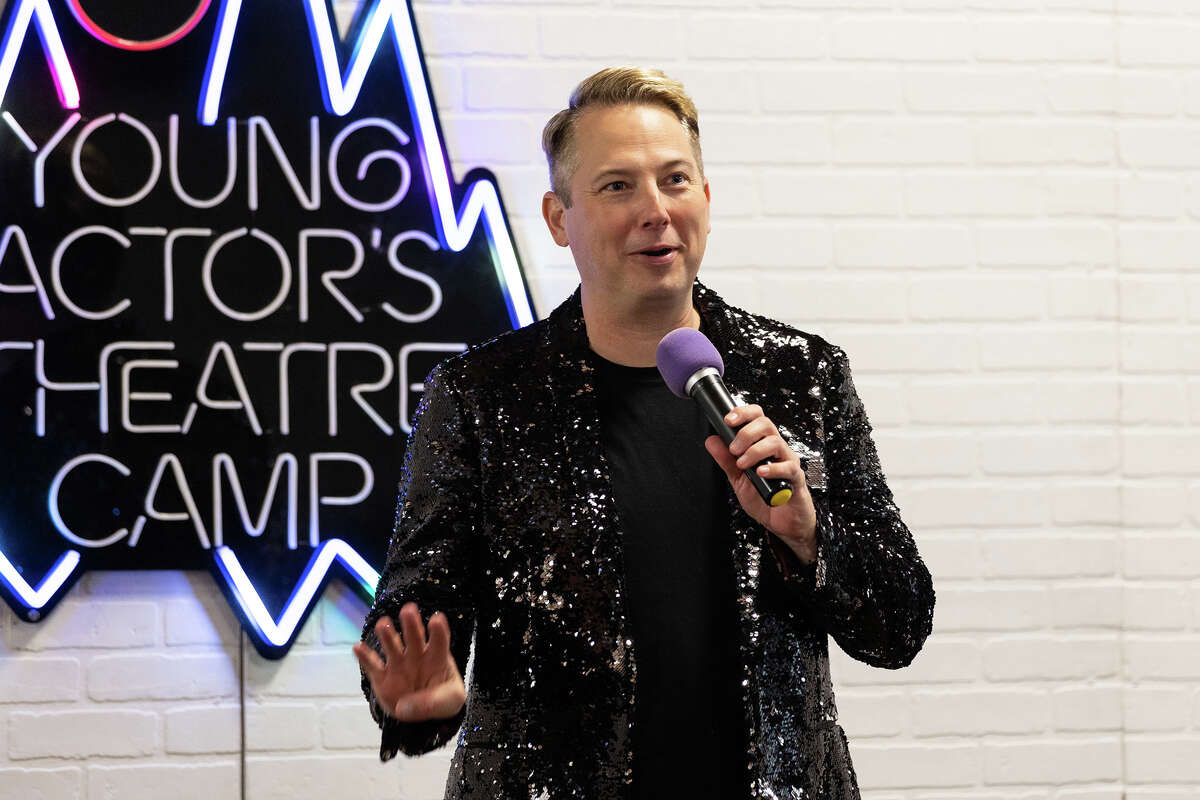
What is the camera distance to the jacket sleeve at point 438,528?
1406 mm

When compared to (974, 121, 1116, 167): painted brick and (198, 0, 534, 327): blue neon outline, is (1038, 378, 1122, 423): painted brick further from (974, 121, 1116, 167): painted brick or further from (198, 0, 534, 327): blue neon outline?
(198, 0, 534, 327): blue neon outline

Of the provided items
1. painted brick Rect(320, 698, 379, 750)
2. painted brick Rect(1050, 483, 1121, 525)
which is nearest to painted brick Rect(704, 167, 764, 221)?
painted brick Rect(1050, 483, 1121, 525)

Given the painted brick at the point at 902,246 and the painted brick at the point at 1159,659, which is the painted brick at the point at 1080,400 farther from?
the painted brick at the point at 1159,659

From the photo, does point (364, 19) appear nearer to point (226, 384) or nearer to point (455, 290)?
point (455, 290)

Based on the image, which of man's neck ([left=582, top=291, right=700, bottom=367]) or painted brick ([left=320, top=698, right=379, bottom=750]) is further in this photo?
painted brick ([left=320, top=698, right=379, bottom=750])

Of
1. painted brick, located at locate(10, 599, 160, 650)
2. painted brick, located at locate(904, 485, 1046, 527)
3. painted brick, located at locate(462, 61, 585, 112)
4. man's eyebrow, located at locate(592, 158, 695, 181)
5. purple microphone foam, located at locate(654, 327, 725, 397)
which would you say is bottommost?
painted brick, located at locate(10, 599, 160, 650)

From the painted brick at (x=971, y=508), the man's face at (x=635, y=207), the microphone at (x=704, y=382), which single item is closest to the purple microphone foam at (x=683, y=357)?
the microphone at (x=704, y=382)

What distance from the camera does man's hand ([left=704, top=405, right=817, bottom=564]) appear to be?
1.13 metres

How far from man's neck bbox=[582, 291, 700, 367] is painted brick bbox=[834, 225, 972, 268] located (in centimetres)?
105

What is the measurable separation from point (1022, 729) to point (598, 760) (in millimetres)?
1486

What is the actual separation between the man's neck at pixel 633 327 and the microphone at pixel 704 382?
8.0 inches

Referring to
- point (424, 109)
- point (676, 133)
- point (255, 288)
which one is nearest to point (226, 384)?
point (255, 288)

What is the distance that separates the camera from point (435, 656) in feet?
3.83

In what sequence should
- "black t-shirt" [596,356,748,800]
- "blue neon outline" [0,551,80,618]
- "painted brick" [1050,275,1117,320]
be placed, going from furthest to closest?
"painted brick" [1050,275,1117,320] < "blue neon outline" [0,551,80,618] < "black t-shirt" [596,356,748,800]
